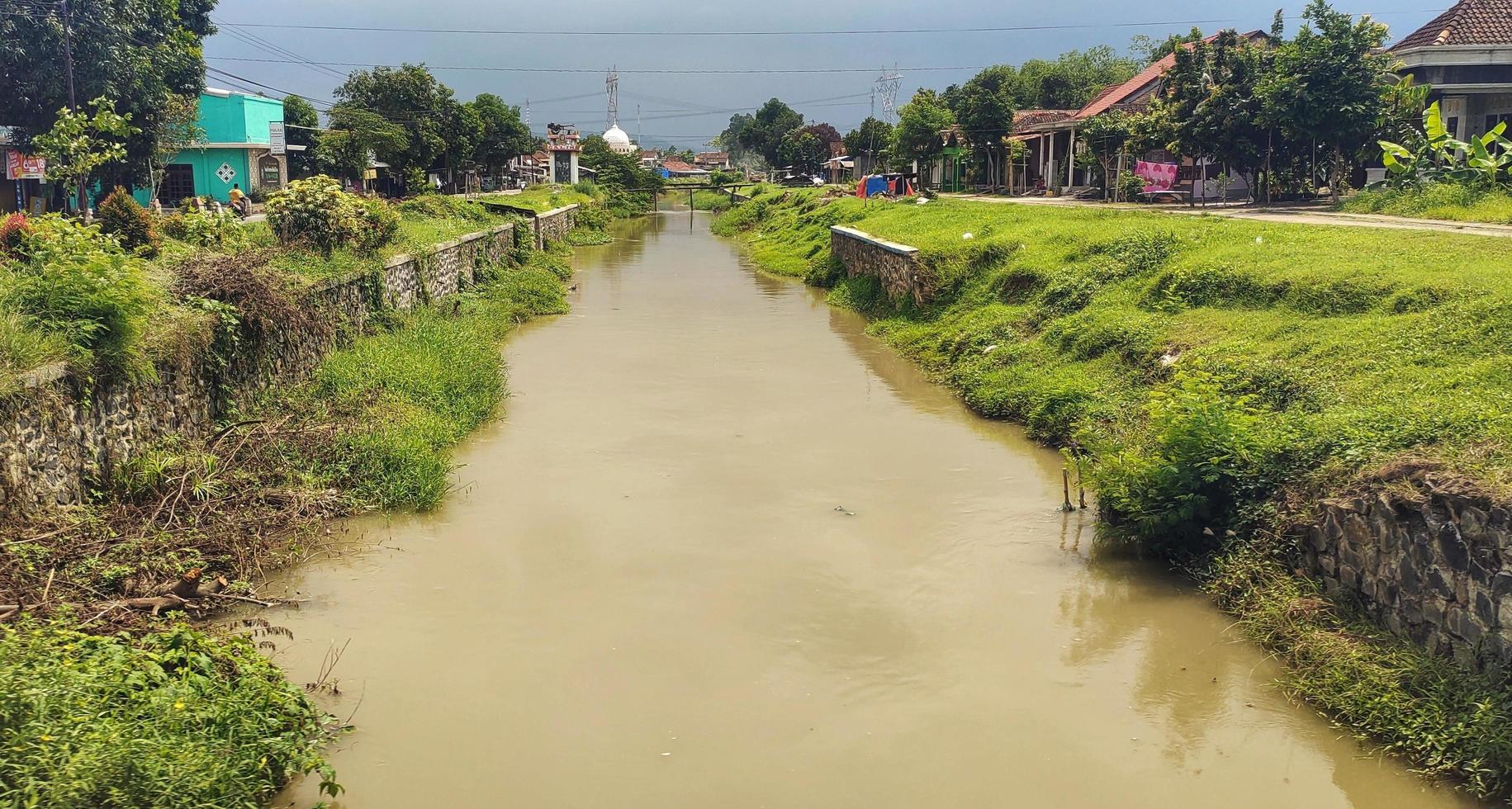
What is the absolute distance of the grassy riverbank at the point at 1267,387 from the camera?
6.18 metres

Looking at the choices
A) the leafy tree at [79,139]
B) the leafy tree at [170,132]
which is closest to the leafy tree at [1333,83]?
the leafy tree at [79,139]

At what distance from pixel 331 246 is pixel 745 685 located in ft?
35.8

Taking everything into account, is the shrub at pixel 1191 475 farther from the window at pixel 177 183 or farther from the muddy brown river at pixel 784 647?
the window at pixel 177 183

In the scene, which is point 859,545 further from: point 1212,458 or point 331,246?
point 331,246

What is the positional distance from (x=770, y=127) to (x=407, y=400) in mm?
95404

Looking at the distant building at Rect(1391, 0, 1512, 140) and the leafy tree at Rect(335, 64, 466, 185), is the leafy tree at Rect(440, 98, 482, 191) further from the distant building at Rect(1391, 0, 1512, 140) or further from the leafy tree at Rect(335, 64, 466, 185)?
the distant building at Rect(1391, 0, 1512, 140)

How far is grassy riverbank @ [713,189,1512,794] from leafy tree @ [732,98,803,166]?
285 ft

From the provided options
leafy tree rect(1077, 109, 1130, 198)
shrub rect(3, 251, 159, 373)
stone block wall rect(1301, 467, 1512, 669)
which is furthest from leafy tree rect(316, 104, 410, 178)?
stone block wall rect(1301, 467, 1512, 669)

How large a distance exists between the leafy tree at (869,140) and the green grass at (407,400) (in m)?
48.5

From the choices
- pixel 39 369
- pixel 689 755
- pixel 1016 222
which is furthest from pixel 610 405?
pixel 1016 222

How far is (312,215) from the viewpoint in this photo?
49.1 ft

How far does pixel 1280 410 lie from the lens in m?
8.84

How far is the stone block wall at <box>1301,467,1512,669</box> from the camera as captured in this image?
18.5ft

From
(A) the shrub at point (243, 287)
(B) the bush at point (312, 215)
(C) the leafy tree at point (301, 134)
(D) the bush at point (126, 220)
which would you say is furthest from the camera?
(C) the leafy tree at point (301, 134)
